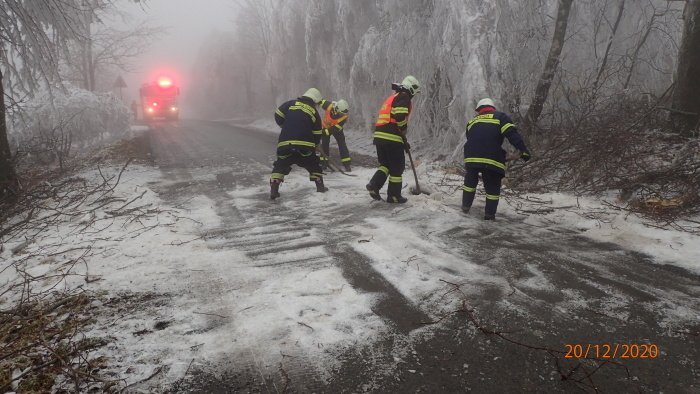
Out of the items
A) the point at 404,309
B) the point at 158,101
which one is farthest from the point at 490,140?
the point at 158,101

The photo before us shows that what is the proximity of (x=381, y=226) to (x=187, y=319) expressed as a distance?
2.51 metres

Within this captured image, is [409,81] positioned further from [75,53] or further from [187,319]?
[75,53]

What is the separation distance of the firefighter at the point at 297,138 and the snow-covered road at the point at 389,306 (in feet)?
4.41

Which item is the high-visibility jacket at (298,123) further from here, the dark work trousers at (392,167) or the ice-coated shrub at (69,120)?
the ice-coated shrub at (69,120)

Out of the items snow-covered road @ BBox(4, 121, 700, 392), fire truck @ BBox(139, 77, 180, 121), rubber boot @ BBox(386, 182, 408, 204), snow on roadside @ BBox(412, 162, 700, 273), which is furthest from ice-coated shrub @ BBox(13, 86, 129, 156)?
fire truck @ BBox(139, 77, 180, 121)

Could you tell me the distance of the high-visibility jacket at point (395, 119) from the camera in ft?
18.2

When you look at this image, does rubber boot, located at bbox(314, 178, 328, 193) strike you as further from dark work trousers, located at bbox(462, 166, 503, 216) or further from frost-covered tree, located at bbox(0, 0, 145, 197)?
frost-covered tree, located at bbox(0, 0, 145, 197)

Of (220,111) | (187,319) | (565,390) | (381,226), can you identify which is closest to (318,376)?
(187,319)

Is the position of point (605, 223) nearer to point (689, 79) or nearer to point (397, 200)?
point (397, 200)

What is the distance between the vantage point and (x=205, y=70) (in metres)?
42.4

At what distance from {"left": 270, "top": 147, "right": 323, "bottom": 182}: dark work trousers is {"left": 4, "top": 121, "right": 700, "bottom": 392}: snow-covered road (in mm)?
1315
